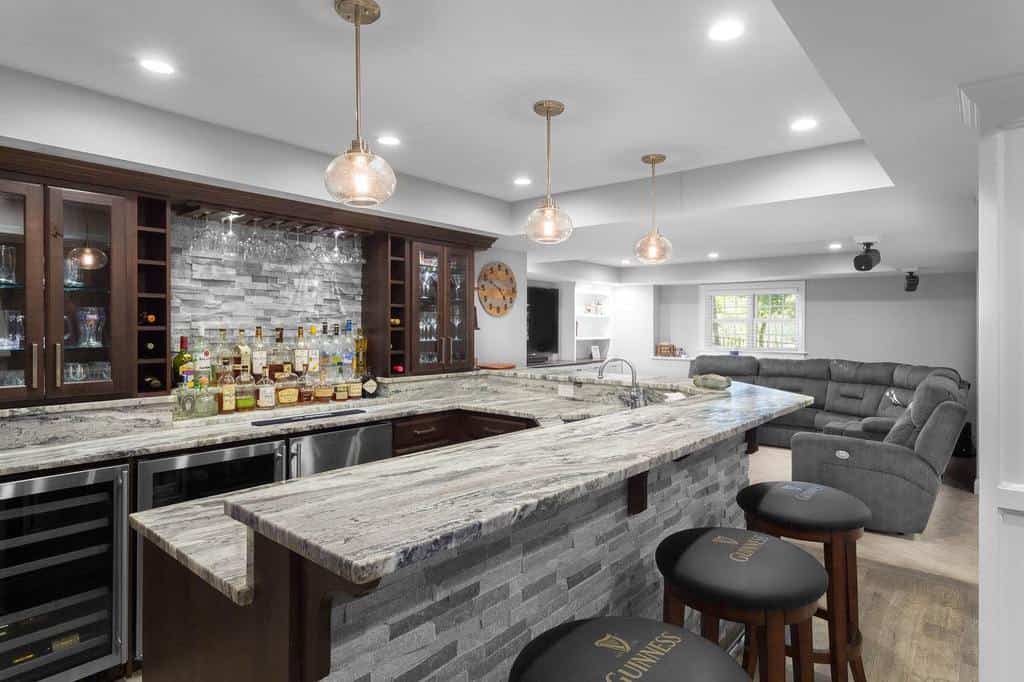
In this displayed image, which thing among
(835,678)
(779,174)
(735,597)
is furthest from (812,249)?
(735,597)

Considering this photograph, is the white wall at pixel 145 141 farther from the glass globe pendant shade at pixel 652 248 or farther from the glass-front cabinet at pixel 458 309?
the glass globe pendant shade at pixel 652 248

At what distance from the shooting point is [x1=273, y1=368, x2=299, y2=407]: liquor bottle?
11.5 ft

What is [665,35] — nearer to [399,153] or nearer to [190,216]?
[399,153]

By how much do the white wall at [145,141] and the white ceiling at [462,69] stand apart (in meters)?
0.08

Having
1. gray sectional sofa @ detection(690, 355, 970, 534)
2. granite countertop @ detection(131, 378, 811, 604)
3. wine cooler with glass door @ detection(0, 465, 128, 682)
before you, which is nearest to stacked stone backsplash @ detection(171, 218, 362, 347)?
wine cooler with glass door @ detection(0, 465, 128, 682)

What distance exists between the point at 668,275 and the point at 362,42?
7.13 meters

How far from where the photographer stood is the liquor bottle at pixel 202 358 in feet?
10.5


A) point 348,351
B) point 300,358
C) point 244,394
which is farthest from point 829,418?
point 244,394

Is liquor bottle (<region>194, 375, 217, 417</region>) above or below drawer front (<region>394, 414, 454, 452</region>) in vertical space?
above

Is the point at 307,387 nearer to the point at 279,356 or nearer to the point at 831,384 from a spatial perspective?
the point at 279,356

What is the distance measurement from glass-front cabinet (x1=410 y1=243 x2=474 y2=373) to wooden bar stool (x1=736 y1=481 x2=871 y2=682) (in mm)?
2836

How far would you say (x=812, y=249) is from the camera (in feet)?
21.1

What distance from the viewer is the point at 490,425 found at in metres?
3.53

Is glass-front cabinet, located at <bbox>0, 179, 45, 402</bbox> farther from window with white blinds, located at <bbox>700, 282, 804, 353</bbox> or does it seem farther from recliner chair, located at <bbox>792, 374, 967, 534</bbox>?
window with white blinds, located at <bbox>700, 282, 804, 353</bbox>
